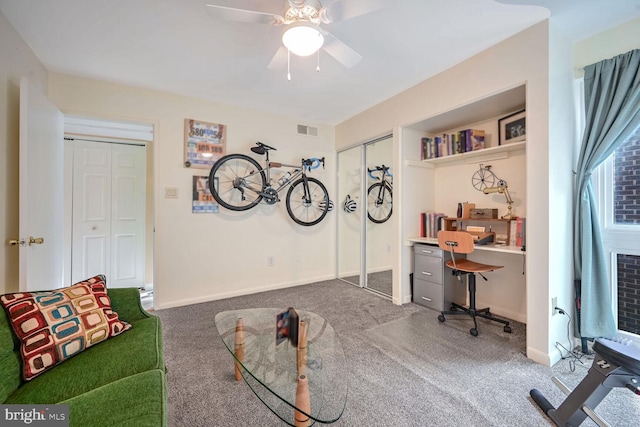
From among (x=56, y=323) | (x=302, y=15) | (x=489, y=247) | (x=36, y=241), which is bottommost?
(x=56, y=323)

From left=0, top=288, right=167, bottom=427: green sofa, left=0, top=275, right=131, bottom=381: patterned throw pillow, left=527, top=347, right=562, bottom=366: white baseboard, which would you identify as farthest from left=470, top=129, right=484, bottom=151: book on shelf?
left=0, top=275, right=131, bottom=381: patterned throw pillow

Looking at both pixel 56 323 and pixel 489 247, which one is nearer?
pixel 56 323

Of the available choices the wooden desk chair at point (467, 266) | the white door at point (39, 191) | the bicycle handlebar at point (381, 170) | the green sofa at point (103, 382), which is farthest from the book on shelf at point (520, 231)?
the white door at point (39, 191)

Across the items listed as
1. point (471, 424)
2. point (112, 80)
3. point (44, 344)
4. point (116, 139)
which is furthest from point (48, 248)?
point (471, 424)

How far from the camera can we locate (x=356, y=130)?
12.7 feet

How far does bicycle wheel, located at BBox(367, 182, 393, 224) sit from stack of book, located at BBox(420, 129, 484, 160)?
26.1 inches

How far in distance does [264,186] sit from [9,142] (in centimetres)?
224

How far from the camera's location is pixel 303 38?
1.62m

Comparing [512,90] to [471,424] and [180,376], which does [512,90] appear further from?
[180,376]

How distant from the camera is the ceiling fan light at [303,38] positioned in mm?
1589

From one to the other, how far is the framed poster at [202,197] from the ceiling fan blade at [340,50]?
216 cm

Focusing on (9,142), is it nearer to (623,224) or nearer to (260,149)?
(260,149)

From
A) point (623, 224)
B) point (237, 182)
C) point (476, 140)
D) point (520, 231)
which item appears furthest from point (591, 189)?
point (237, 182)

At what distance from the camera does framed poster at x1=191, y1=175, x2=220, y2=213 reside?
330 cm
